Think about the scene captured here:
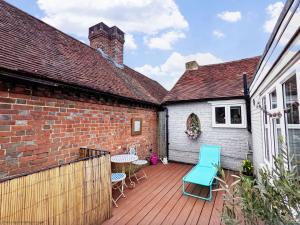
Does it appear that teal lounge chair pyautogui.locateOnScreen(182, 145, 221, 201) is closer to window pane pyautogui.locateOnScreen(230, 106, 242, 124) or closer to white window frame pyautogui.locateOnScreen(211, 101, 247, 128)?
white window frame pyautogui.locateOnScreen(211, 101, 247, 128)

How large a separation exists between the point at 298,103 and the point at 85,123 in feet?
14.1

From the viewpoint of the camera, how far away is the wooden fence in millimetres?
2057

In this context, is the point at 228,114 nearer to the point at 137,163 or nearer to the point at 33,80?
the point at 137,163

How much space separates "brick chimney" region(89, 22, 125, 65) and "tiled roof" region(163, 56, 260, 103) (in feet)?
12.8

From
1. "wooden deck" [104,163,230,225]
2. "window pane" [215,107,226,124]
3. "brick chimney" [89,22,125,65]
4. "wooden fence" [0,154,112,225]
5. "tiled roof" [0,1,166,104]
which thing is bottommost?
"wooden deck" [104,163,230,225]

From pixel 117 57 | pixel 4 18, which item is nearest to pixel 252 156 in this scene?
pixel 117 57

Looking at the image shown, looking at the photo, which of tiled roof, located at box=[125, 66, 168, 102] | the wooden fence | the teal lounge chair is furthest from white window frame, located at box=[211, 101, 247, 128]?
the wooden fence

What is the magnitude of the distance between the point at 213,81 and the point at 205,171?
479cm

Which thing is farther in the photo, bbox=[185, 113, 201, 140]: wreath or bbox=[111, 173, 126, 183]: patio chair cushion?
bbox=[185, 113, 201, 140]: wreath

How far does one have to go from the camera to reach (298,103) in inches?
60.0

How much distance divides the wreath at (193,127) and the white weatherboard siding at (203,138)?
0.15 meters

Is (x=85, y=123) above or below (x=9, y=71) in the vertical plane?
below

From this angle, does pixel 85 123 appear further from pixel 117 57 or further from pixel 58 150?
pixel 117 57

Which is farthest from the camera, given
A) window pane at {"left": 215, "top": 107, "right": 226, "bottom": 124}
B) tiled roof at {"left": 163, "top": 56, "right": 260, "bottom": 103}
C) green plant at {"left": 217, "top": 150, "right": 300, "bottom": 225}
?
tiled roof at {"left": 163, "top": 56, "right": 260, "bottom": 103}
